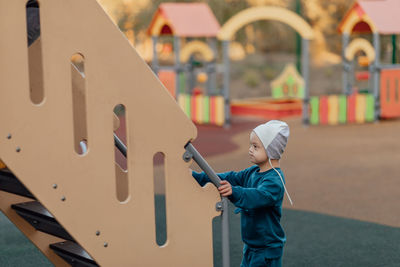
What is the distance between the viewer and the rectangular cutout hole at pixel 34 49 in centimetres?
305

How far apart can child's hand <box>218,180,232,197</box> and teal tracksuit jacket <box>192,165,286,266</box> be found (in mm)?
21

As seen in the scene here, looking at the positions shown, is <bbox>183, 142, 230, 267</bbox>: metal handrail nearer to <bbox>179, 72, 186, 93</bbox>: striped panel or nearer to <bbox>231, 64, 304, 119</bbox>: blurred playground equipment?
<bbox>231, 64, 304, 119</bbox>: blurred playground equipment

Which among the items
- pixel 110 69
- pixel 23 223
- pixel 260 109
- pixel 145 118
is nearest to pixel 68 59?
A: pixel 110 69

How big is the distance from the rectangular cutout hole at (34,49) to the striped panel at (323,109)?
9.54 metres

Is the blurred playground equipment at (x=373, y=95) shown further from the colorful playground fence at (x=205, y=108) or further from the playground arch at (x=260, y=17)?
the colorful playground fence at (x=205, y=108)

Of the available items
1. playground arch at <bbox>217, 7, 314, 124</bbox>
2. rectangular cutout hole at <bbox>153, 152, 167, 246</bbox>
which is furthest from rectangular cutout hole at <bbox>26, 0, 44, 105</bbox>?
playground arch at <bbox>217, 7, 314, 124</bbox>

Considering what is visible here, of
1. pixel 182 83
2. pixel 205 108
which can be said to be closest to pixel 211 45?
pixel 182 83

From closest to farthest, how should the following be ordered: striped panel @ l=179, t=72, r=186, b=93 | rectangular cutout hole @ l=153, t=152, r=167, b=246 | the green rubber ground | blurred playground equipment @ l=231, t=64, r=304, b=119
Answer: the green rubber ground
rectangular cutout hole @ l=153, t=152, r=167, b=246
blurred playground equipment @ l=231, t=64, r=304, b=119
striped panel @ l=179, t=72, r=186, b=93

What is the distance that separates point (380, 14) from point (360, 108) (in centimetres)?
190

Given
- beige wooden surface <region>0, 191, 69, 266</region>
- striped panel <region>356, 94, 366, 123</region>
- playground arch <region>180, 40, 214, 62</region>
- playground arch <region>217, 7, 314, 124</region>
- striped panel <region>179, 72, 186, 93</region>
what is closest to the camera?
beige wooden surface <region>0, 191, 69, 266</region>

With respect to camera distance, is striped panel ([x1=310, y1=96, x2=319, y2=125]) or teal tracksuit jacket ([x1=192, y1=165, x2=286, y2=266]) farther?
striped panel ([x1=310, y1=96, x2=319, y2=125])

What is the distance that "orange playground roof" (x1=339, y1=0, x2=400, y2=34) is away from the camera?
1240 cm

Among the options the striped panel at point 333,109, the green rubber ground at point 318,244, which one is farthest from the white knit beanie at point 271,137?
the striped panel at point 333,109

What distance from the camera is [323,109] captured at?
1245cm
